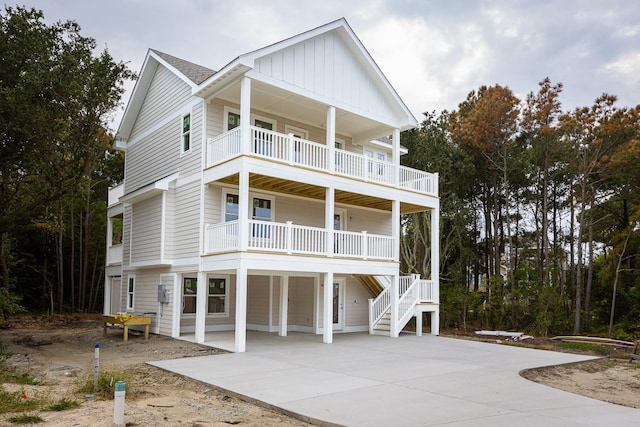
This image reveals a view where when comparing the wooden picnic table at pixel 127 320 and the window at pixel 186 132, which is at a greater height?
the window at pixel 186 132

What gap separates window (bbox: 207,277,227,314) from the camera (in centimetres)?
1841

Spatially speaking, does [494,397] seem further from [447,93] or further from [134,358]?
[447,93]

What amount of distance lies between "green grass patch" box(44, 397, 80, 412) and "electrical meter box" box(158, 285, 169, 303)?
9.74 meters

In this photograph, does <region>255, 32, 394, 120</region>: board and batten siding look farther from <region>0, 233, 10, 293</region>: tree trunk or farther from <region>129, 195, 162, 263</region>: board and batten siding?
<region>0, 233, 10, 293</region>: tree trunk

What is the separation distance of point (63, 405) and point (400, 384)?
18.7 feet

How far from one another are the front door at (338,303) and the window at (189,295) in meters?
5.42

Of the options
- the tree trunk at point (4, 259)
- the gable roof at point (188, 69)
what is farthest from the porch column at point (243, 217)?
the tree trunk at point (4, 259)

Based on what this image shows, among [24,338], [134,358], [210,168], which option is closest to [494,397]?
[134,358]

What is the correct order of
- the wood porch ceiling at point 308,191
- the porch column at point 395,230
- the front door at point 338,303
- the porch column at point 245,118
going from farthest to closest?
the front door at point 338,303, the porch column at point 395,230, the wood porch ceiling at point 308,191, the porch column at point 245,118

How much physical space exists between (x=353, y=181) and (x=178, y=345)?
774 centimetres

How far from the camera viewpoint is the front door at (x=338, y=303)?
20.3 meters

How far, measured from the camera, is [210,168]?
647 inches

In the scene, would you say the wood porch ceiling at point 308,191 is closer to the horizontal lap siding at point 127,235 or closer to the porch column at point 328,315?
the porch column at point 328,315

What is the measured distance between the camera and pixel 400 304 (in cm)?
1908
